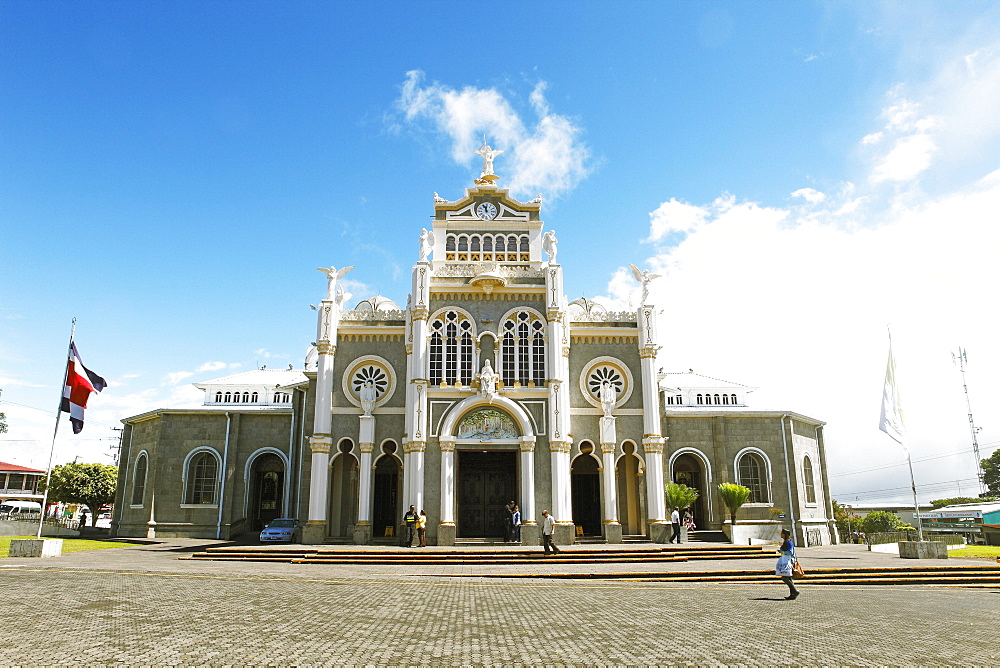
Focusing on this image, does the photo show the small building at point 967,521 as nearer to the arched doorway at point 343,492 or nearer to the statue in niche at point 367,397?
the arched doorway at point 343,492

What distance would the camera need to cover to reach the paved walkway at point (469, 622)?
9133 millimetres

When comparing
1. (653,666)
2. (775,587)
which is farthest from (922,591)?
(653,666)

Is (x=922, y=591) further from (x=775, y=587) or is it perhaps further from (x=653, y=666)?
(x=653, y=666)

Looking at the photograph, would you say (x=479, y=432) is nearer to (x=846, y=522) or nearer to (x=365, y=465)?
(x=365, y=465)

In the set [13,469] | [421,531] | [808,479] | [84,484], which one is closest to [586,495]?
[421,531]

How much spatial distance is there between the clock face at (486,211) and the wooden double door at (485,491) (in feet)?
40.3

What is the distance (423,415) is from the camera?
100 feet

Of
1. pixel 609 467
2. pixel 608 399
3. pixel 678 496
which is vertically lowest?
pixel 678 496

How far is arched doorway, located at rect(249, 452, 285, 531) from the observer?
3844 centimetres

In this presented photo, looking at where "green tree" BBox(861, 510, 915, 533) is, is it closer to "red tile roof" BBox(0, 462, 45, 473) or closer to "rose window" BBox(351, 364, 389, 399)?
"rose window" BBox(351, 364, 389, 399)

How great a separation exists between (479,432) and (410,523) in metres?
5.13

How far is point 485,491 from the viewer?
104ft

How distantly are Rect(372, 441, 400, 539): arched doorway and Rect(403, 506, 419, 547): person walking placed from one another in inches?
159

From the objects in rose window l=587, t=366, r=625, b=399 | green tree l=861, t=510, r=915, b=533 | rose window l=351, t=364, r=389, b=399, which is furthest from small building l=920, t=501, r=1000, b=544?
rose window l=351, t=364, r=389, b=399
